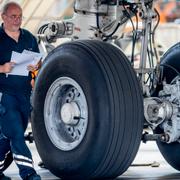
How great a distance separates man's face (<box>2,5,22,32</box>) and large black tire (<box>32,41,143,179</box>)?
47cm

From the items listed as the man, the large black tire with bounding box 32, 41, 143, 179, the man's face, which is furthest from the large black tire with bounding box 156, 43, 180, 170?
the man's face

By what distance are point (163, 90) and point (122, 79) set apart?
0.90 m

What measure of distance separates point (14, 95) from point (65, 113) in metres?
0.44

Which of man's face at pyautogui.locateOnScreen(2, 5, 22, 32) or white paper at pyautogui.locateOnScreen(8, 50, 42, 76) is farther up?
man's face at pyautogui.locateOnScreen(2, 5, 22, 32)

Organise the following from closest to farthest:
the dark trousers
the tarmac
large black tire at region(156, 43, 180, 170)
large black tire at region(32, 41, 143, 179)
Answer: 1. large black tire at region(32, 41, 143, 179)
2. the dark trousers
3. the tarmac
4. large black tire at region(156, 43, 180, 170)

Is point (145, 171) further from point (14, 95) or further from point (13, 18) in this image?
point (13, 18)

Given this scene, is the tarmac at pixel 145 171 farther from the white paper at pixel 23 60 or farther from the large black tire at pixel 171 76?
the white paper at pixel 23 60

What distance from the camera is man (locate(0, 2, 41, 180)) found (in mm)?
6078

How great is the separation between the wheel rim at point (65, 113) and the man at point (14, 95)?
0.77 ft

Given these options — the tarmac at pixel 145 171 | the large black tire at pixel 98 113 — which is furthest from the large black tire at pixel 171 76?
the large black tire at pixel 98 113

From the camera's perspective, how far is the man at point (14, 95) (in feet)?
19.9

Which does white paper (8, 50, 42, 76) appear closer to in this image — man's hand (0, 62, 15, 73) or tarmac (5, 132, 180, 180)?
man's hand (0, 62, 15, 73)

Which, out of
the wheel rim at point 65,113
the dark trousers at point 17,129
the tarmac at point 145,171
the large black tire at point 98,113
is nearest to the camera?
the large black tire at point 98,113

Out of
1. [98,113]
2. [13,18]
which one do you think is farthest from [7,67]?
[98,113]
